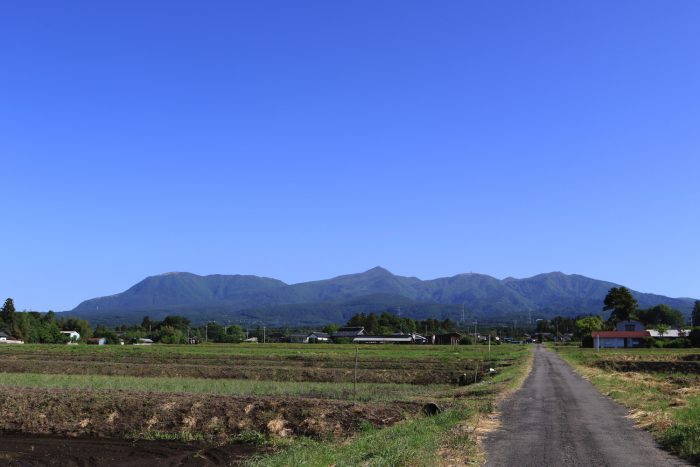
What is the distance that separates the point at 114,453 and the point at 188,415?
3.78m

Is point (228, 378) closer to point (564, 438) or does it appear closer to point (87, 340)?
point (564, 438)

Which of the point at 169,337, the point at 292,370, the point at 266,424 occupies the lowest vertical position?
the point at 169,337

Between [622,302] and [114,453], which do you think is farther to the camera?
[622,302]

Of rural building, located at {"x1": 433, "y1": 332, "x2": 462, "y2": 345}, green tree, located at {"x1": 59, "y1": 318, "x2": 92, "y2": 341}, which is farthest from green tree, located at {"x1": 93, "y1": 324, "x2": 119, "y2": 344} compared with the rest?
rural building, located at {"x1": 433, "y1": 332, "x2": 462, "y2": 345}

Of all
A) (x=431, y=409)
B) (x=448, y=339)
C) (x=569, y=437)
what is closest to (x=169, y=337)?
(x=448, y=339)

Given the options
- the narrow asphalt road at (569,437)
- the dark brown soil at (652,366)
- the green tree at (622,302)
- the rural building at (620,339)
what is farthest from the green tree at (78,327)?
the narrow asphalt road at (569,437)

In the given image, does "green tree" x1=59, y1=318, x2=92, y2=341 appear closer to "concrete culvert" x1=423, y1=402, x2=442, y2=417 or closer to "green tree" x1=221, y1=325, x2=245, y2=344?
"green tree" x1=221, y1=325, x2=245, y2=344

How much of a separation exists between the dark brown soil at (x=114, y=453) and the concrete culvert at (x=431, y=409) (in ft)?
21.2

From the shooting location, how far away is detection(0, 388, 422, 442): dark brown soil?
784 inches

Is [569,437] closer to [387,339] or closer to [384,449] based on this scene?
[384,449]

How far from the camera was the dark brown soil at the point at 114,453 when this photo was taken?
53.3 ft

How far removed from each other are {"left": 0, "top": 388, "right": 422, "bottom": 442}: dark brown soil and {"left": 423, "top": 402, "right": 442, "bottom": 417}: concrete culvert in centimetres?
38

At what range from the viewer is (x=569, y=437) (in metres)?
16.5

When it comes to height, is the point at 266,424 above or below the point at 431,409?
below
